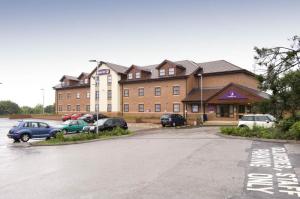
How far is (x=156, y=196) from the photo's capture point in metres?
7.57

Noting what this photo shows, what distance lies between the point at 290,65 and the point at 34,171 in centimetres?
1760

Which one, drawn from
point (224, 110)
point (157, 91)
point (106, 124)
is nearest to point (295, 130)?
point (106, 124)

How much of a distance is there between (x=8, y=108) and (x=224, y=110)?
89262 mm

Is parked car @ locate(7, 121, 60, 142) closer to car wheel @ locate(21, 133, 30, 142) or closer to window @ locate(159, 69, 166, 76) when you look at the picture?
car wheel @ locate(21, 133, 30, 142)

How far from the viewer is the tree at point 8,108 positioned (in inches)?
4313

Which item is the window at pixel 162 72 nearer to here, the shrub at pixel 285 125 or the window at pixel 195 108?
the window at pixel 195 108

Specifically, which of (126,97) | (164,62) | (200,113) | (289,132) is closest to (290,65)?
(289,132)

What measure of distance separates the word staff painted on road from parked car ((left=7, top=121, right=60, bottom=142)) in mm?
16614

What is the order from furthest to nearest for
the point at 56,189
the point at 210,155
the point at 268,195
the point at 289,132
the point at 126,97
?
the point at 126,97, the point at 289,132, the point at 210,155, the point at 56,189, the point at 268,195

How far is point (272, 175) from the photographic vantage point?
9.71 metres

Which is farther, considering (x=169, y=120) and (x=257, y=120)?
(x=169, y=120)

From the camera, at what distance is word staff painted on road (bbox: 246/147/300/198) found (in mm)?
8117

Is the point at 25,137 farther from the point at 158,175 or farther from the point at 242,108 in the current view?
the point at 242,108

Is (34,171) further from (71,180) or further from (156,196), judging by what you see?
(156,196)
